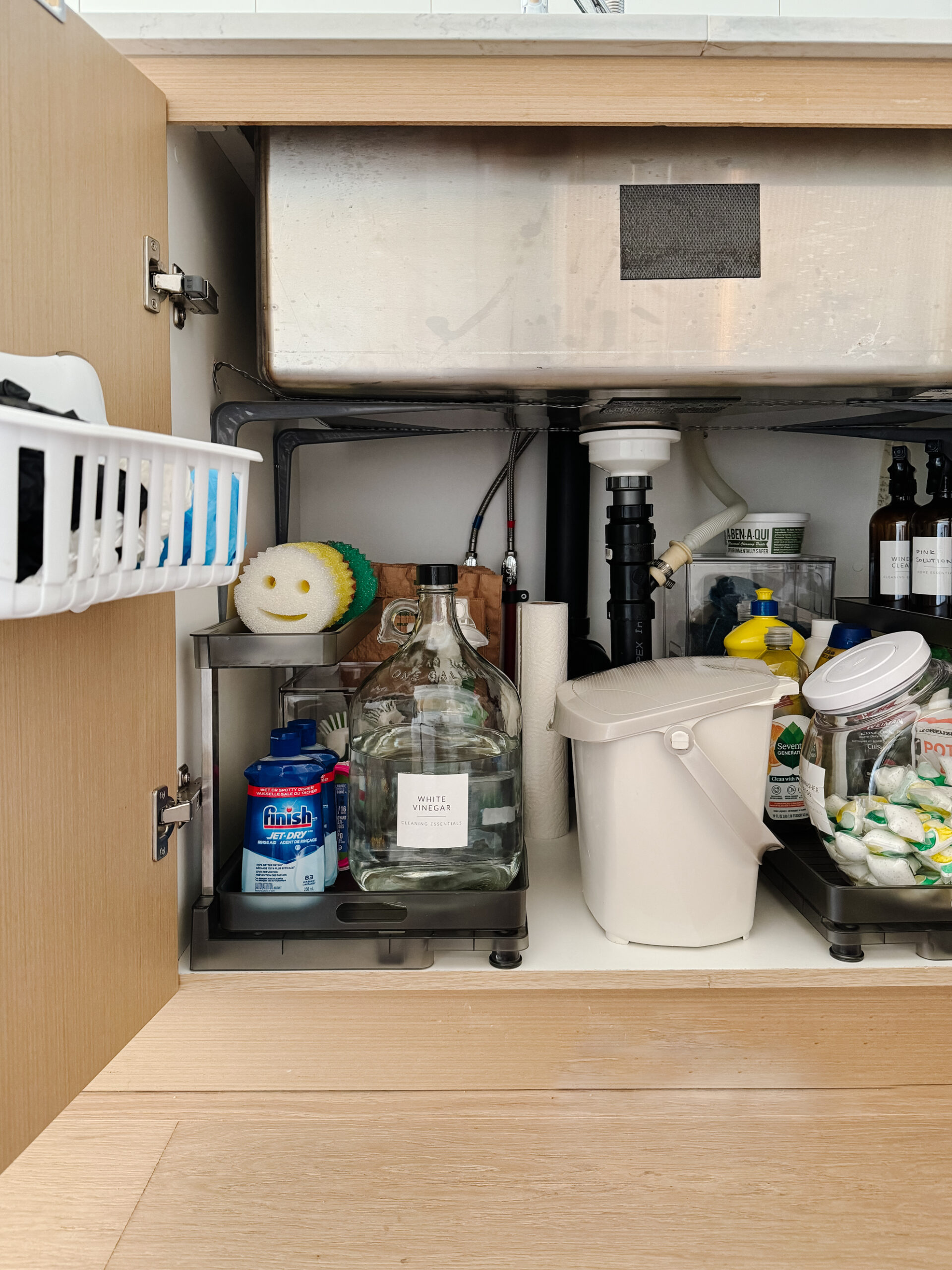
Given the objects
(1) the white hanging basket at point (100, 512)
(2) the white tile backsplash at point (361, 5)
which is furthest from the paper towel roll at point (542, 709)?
(2) the white tile backsplash at point (361, 5)

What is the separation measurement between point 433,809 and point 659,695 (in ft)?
0.79

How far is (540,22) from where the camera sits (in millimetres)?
732

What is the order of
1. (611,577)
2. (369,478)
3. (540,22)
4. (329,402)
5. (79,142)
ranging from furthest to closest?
(369,478)
(611,577)
(329,402)
(540,22)
(79,142)

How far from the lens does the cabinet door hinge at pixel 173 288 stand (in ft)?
2.28

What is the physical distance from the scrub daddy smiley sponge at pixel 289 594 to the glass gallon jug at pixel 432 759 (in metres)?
0.09

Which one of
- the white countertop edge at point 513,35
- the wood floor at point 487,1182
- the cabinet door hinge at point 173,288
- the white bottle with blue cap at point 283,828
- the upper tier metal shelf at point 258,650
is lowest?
the wood floor at point 487,1182

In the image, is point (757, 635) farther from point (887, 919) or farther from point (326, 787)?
point (326, 787)

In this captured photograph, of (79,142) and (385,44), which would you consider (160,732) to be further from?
(385,44)

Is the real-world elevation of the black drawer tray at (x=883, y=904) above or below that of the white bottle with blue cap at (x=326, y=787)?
below

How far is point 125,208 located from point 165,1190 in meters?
0.90

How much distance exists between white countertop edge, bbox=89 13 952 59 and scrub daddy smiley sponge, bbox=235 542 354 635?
441 millimetres

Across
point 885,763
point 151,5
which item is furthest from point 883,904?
point 151,5

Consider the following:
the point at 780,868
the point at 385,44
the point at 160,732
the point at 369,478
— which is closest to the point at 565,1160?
the point at 780,868

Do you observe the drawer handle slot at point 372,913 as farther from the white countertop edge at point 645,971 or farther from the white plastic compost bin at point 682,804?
the white plastic compost bin at point 682,804
